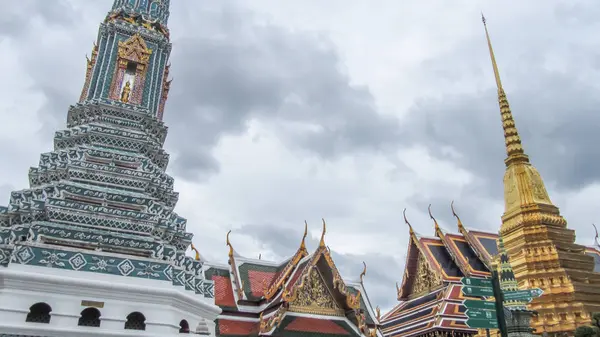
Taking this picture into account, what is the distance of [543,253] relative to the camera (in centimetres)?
1842

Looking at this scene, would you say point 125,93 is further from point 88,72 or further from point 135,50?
point 88,72

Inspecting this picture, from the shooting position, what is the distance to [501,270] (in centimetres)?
868

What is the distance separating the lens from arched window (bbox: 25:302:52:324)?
335 inches

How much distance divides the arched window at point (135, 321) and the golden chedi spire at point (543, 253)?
1358 centimetres

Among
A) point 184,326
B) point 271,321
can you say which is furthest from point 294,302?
point 184,326

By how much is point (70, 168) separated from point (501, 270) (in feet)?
30.7

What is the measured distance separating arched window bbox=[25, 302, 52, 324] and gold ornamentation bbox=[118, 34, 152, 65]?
759 cm

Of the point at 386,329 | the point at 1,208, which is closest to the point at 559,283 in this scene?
the point at 386,329

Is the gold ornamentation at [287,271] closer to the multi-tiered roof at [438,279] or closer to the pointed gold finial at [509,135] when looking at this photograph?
the multi-tiered roof at [438,279]

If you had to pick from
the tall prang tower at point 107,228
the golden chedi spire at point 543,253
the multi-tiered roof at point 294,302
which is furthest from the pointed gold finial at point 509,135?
the tall prang tower at point 107,228

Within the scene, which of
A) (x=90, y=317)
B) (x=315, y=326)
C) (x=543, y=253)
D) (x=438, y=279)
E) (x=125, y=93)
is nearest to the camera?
(x=90, y=317)

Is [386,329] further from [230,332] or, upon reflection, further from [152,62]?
[152,62]

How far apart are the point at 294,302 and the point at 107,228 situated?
195 inches

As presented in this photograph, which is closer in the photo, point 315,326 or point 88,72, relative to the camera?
point 315,326
